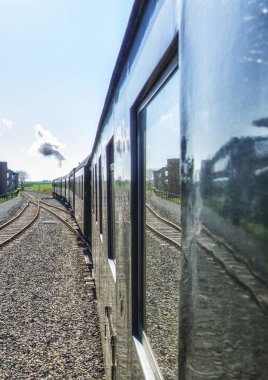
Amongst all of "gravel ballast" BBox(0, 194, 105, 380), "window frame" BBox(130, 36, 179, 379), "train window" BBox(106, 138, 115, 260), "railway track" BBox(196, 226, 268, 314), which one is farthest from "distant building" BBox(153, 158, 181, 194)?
"gravel ballast" BBox(0, 194, 105, 380)

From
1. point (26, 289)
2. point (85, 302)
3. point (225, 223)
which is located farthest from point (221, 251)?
point (26, 289)

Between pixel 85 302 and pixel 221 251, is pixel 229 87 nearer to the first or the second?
pixel 221 251

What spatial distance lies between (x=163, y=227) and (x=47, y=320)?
216 inches

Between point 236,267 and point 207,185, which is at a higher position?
point 207,185

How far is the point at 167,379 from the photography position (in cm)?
135

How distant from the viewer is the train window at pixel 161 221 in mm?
1277

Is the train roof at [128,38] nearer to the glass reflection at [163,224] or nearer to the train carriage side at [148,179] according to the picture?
the train carriage side at [148,179]

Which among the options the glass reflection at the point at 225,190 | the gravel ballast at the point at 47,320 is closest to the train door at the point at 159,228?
the glass reflection at the point at 225,190

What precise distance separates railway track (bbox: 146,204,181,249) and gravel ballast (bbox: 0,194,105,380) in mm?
3436

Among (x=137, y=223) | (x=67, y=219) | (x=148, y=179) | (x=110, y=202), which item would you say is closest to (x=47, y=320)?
(x=110, y=202)

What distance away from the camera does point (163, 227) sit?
4.86 feet

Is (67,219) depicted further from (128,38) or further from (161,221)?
(161,221)

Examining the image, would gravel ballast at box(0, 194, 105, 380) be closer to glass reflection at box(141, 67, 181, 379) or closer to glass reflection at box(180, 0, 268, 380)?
glass reflection at box(141, 67, 181, 379)

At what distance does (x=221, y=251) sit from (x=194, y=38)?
1.57ft
